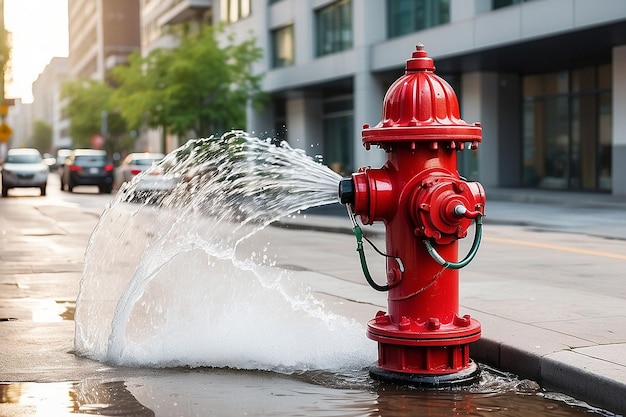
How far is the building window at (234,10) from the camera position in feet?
149

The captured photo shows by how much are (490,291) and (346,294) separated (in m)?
1.19

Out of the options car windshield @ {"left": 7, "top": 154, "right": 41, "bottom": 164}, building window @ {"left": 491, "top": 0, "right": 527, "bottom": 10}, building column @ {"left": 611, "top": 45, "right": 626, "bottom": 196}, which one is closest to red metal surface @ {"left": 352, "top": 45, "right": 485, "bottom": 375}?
building column @ {"left": 611, "top": 45, "right": 626, "bottom": 196}

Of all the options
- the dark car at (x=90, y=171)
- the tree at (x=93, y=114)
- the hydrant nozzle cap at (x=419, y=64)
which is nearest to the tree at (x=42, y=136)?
the tree at (x=93, y=114)

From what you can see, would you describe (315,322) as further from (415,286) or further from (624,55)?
(624,55)

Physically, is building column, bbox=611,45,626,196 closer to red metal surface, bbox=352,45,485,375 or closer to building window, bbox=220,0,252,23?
red metal surface, bbox=352,45,485,375

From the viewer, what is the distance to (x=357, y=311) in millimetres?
6906

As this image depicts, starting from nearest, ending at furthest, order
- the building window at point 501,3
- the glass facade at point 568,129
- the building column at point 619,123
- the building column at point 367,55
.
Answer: the building column at point 619,123, the building window at point 501,3, the glass facade at point 568,129, the building column at point 367,55

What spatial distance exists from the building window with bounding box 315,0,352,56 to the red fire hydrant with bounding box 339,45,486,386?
102 ft

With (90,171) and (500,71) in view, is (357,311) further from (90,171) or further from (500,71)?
(90,171)

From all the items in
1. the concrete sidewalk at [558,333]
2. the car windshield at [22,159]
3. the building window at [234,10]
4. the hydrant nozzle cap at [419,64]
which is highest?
the building window at [234,10]

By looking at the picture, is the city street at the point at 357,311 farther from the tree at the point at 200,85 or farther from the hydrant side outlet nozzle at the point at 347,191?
the tree at the point at 200,85

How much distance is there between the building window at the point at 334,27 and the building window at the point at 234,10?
741 centimetres

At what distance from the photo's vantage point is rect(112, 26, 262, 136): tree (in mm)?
40656

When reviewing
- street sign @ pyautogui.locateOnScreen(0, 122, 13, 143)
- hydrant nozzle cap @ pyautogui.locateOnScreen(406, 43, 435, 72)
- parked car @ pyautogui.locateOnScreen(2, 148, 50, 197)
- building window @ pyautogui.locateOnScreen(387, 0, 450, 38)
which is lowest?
parked car @ pyautogui.locateOnScreen(2, 148, 50, 197)
